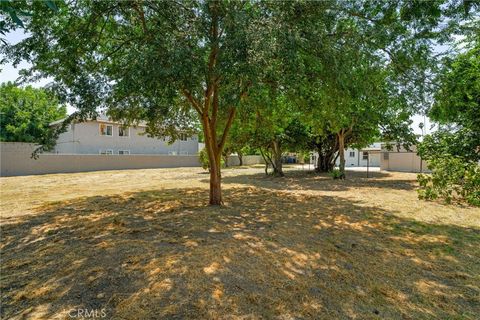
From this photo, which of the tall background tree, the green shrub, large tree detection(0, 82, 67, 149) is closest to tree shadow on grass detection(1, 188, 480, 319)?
the green shrub

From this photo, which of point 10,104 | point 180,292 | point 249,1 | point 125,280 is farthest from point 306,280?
point 10,104

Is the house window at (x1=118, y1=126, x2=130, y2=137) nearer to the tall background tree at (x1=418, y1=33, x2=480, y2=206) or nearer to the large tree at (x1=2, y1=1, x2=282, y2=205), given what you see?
the large tree at (x1=2, y1=1, x2=282, y2=205)

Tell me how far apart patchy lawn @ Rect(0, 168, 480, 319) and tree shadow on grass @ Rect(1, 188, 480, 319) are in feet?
0.05

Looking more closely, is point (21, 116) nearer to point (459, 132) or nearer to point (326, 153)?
point (326, 153)

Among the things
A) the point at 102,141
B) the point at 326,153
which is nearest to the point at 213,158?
the point at 326,153

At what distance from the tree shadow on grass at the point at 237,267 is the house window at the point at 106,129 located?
22.4m

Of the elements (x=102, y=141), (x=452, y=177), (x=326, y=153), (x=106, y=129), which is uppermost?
(x=106, y=129)

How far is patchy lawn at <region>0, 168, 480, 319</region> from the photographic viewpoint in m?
3.00

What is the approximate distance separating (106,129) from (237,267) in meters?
27.1

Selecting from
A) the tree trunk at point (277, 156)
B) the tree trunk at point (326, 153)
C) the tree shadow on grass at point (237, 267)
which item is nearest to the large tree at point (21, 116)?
the tree trunk at point (277, 156)

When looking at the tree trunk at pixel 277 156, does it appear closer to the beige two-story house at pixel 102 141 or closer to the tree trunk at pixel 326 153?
the tree trunk at pixel 326 153

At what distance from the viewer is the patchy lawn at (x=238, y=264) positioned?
3.00m

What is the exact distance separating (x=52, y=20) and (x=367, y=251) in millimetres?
8016

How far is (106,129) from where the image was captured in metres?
27.8
